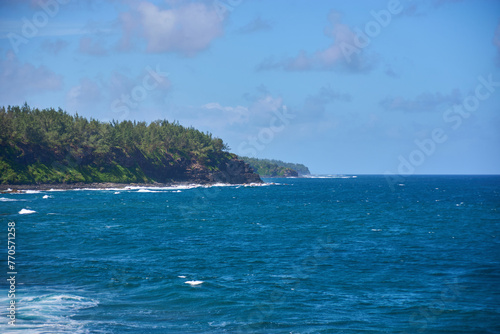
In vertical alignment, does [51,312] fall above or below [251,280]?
above

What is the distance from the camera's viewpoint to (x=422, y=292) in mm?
31891

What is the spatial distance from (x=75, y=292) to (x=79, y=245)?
66.4 ft

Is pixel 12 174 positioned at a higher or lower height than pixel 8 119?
lower

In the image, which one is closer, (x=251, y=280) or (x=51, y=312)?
(x=51, y=312)

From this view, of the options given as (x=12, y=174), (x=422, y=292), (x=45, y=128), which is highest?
(x=45, y=128)

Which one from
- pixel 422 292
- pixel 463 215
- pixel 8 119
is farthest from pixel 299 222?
pixel 8 119

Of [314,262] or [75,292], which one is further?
[314,262]

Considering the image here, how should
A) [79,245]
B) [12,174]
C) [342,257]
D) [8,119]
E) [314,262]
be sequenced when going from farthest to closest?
[8,119], [12,174], [79,245], [342,257], [314,262]

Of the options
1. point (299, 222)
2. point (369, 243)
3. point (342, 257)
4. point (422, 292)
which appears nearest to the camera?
point (422, 292)

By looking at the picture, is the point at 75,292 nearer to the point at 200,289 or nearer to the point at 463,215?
the point at 200,289

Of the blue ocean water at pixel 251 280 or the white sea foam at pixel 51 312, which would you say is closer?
the white sea foam at pixel 51 312

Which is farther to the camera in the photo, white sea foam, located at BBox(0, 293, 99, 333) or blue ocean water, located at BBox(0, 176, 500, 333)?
blue ocean water, located at BBox(0, 176, 500, 333)

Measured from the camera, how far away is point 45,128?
185625 mm

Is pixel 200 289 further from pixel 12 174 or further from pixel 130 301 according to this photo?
pixel 12 174
